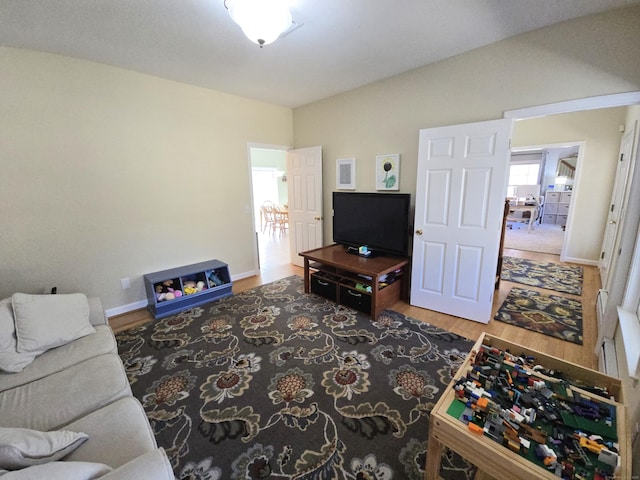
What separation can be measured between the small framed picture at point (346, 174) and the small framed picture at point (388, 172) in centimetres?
40

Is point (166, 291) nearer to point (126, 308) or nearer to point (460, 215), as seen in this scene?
point (126, 308)

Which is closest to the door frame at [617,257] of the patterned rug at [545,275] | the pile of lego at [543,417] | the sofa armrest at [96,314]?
the pile of lego at [543,417]

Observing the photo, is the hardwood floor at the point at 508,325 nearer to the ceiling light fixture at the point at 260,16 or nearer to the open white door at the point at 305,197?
the open white door at the point at 305,197

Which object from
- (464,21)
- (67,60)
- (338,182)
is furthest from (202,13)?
(338,182)

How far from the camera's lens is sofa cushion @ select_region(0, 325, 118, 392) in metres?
1.47

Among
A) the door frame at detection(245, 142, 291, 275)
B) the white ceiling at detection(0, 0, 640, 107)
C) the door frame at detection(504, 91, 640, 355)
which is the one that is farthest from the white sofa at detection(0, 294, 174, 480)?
the door frame at detection(504, 91, 640, 355)

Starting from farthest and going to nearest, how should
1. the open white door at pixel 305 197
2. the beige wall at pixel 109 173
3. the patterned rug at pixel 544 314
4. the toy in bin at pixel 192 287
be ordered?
the open white door at pixel 305 197, the toy in bin at pixel 192 287, the patterned rug at pixel 544 314, the beige wall at pixel 109 173

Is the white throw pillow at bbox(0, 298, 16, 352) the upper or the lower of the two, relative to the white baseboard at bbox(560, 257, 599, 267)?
upper

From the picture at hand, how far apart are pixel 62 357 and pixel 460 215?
332 centimetres

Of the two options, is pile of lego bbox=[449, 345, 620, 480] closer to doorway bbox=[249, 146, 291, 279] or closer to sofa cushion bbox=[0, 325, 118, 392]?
sofa cushion bbox=[0, 325, 118, 392]

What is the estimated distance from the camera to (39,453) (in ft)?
2.97

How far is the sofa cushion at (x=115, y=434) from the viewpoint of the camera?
1.02 m

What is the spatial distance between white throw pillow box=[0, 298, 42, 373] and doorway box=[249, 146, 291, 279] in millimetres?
3015

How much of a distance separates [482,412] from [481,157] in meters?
2.20
